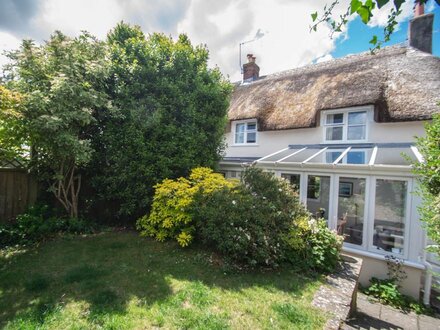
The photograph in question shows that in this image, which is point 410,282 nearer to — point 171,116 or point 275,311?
point 275,311

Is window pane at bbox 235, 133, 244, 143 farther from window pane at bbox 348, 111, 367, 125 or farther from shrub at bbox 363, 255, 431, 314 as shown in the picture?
shrub at bbox 363, 255, 431, 314

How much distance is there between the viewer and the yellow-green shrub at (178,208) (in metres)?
6.43

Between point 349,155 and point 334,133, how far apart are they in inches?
72.7

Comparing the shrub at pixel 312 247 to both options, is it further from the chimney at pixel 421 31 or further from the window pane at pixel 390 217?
the chimney at pixel 421 31

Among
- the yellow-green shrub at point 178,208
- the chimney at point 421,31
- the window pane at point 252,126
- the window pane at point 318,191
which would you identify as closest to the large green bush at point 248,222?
the yellow-green shrub at point 178,208

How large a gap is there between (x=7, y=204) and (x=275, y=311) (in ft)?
27.2

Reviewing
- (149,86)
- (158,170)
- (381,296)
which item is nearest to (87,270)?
(158,170)

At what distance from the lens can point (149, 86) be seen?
26.6ft

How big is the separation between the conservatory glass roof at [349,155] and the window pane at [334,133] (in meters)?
0.39

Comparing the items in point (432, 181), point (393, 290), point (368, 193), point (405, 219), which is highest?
point (432, 181)

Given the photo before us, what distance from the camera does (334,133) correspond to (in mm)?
11352

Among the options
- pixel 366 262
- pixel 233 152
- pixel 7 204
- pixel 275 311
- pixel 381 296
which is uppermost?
pixel 233 152

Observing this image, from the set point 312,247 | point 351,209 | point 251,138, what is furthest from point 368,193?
point 251,138

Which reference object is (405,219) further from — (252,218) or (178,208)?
(178,208)
